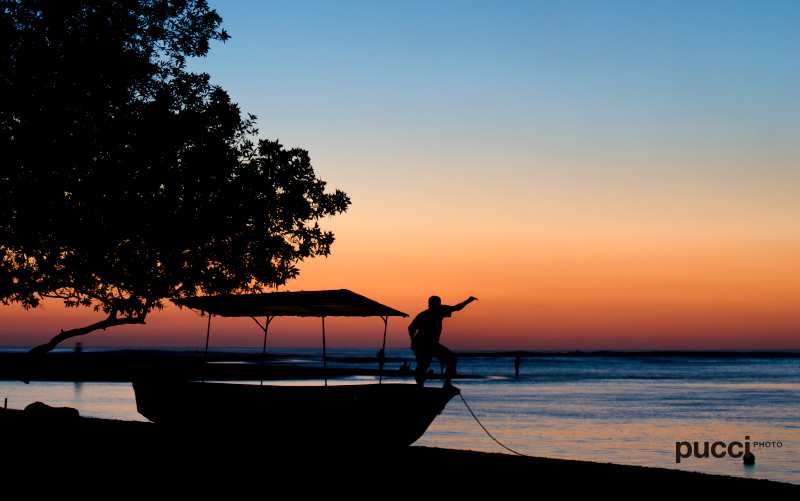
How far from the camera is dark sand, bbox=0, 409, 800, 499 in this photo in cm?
1022

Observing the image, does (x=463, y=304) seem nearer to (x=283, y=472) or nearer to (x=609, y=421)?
(x=283, y=472)

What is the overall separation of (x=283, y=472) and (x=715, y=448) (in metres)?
19.5

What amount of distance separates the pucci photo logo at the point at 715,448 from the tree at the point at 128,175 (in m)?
14.4

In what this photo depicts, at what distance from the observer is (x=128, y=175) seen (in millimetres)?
17500

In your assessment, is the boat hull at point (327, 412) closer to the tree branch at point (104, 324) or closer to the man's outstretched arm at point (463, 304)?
the man's outstretched arm at point (463, 304)

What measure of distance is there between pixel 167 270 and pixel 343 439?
7.65 metres

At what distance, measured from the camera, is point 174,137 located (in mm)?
17656

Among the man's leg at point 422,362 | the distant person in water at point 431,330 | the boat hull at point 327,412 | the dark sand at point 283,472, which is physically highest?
the distant person in water at point 431,330

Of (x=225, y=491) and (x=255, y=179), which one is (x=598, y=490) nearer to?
(x=225, y=491)

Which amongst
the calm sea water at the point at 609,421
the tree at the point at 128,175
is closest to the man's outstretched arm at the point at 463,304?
the tree at the point at 128,175

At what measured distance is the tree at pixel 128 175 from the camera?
15.6 metres

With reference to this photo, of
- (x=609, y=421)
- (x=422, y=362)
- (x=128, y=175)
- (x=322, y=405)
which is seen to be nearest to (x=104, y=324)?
(x=128, y=175)

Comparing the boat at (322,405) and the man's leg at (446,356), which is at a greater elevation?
the man's leg at (446,356)

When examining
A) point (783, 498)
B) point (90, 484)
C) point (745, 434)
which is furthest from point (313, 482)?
point (745, 434)
